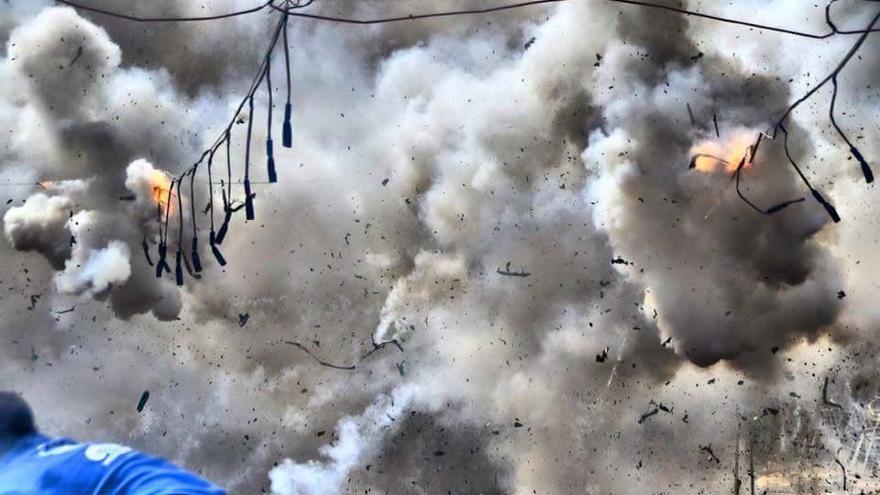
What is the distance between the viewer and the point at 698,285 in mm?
11711

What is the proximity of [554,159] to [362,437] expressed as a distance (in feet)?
18.4

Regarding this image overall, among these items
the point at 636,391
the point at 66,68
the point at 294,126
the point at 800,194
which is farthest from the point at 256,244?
the point at 800,194

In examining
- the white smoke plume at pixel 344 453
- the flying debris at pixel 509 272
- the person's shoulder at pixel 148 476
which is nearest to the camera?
the person's shoulder at pixel 148 476

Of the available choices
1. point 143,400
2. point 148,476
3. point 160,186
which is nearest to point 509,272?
point 160,186

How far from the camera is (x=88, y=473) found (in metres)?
1.80

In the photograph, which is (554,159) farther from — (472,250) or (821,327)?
(821,327)

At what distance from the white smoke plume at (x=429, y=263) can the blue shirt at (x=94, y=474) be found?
960 cm

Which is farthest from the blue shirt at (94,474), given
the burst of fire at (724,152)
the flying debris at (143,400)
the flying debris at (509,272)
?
the burst of fire at (724,152)

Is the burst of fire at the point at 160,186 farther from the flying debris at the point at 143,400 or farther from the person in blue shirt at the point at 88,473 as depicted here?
the person in blue shirt at the point at 88,473

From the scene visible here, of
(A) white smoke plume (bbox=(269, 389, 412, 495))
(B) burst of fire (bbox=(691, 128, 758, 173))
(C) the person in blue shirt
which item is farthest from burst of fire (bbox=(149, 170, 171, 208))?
(C) the person in blue shirt

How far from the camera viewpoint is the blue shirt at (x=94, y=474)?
5.77 feet

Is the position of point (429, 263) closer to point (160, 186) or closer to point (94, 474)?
point (160, 186)

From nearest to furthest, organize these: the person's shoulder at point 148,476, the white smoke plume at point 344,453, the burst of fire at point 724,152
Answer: the person's shoulder at point 148,476 < the burst of fire at point 724,152 < the white smoke plume at point 344,453

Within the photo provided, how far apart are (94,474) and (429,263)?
9860 millimetres
